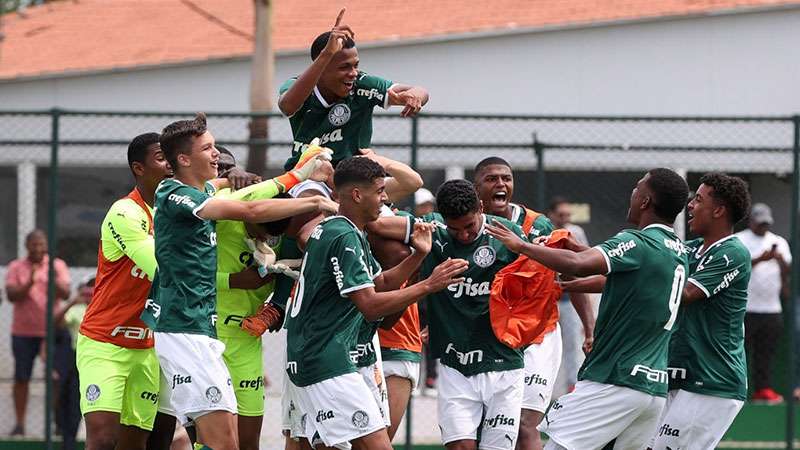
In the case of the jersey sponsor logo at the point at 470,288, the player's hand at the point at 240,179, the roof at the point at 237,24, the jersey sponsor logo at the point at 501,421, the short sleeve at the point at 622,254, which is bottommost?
the jersey sponsor logo at the point at 501,421

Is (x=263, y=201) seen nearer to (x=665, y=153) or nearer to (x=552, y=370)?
(x=552, y=370)

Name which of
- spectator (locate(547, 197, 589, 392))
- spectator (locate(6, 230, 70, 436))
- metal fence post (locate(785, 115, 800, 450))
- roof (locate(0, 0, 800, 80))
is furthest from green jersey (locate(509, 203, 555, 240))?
roof (locate(0, 0, 800, 80))

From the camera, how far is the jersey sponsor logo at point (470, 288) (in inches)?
346

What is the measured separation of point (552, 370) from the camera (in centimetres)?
961

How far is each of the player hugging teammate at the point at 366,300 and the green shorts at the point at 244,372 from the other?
0.01m

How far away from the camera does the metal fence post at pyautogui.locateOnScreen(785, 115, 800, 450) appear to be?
12.3 metres

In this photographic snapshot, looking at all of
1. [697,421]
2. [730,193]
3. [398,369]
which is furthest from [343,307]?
[730,193]

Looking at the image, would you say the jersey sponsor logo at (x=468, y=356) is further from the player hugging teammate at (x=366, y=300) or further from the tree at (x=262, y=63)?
the tree at (x=262, y=63)

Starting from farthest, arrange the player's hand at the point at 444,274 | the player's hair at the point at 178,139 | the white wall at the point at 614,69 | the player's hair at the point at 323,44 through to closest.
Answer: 1. the white wall at the point at 614,69
2. the player's hair at the point at 323,44
3. the player's hair at the point at 178,139
4. the player's hand at the point at 444,274

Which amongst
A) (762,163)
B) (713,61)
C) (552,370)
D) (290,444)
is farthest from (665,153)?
(290,444)

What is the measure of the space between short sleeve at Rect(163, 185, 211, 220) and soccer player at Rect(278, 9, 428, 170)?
0.85 meters

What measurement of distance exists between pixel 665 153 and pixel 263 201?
314 inches

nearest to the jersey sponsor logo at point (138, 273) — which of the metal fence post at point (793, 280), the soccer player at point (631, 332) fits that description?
the soccer player at point (631, 332)

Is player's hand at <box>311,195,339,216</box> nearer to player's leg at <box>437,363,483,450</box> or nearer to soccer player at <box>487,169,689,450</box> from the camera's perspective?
soccer player at <box>487,169,689,450</box>
